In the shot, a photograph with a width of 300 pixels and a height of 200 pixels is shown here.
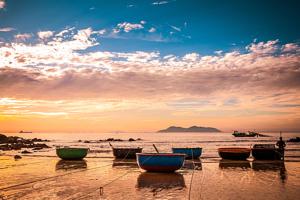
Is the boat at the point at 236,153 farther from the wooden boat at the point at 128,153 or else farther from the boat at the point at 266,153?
the wooden boat at the point at 128,153

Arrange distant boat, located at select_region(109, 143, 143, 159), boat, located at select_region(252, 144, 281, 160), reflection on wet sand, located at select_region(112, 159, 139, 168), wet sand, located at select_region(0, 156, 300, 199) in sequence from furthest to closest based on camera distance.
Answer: distant boat, located at select_region(109, 143, 143, 159), boat, located at select_region(252, 144, 281, 160), reflection on wet sand, located at select_region(112, 159, 139, 168), wet sand, located at select_region(0, 156, 300, 199)

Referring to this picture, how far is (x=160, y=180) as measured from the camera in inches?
681

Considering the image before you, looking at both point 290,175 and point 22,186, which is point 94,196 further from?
point 290,175

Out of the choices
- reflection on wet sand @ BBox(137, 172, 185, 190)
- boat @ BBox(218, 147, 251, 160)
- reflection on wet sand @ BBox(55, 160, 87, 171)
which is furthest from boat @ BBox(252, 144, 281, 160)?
reflection on wet sand @ BBox(55, 160, 87, 171)

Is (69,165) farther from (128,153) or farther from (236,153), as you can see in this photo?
(236,153)

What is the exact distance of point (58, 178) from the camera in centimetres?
1817

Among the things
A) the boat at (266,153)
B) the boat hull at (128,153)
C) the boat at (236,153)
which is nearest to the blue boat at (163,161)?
the boat hull at (128,153)

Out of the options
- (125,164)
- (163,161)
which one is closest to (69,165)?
(125,164)

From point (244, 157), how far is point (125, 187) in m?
17.8

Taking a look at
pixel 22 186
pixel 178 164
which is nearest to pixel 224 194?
pixel 178 164

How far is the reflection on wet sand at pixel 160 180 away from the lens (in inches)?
611

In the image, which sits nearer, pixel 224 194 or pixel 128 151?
pixel 224 194

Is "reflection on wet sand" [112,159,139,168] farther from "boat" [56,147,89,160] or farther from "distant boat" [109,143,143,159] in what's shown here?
"boat" [56,147,89,160]

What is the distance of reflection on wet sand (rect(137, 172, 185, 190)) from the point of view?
15.5 metres
